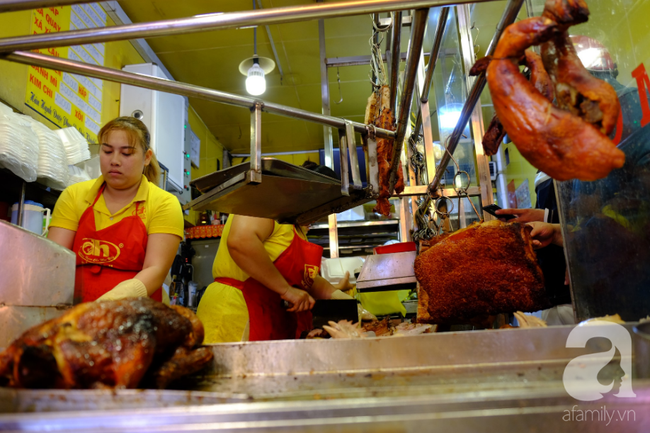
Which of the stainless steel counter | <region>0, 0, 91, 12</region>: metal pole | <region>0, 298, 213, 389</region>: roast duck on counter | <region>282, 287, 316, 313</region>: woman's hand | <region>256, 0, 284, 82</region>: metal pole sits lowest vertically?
the stainless steel counter

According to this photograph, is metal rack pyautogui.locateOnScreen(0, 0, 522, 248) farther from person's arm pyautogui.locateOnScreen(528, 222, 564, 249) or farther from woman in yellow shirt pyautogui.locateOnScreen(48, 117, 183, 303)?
woman in yellow shirt pyautogui.locateOnScreen(48, 117, 183, 303)

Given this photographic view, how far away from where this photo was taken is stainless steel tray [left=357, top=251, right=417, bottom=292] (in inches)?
95.5

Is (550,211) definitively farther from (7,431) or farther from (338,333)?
(7,431)

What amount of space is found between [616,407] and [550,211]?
7.70ft

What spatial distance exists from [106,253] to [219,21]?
1.80 meters

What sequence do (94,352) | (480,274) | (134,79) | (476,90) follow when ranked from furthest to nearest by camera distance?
(480,274) < (476,90) < (134,79) < (94,352)

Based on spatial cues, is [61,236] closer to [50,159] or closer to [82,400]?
[50,159]

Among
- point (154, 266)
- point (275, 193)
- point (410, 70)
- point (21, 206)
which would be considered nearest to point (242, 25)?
point (410, 70)

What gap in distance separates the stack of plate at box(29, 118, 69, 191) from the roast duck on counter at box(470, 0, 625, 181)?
10.4 feet

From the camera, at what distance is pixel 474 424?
0.71 metres

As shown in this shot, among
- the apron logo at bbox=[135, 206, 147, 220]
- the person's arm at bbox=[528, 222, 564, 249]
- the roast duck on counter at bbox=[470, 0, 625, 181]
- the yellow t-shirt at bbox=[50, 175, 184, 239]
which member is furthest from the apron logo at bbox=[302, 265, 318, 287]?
the roast duck on counter at bbox=[470, 0, 625, 181]

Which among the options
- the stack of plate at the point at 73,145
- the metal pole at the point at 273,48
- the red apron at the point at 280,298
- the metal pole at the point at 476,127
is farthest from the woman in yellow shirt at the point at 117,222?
the metal pole at the point at 273,48

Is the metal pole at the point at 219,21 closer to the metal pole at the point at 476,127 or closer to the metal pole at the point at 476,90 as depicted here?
the metal pole at the point at 476,90

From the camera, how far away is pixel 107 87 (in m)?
5.28
